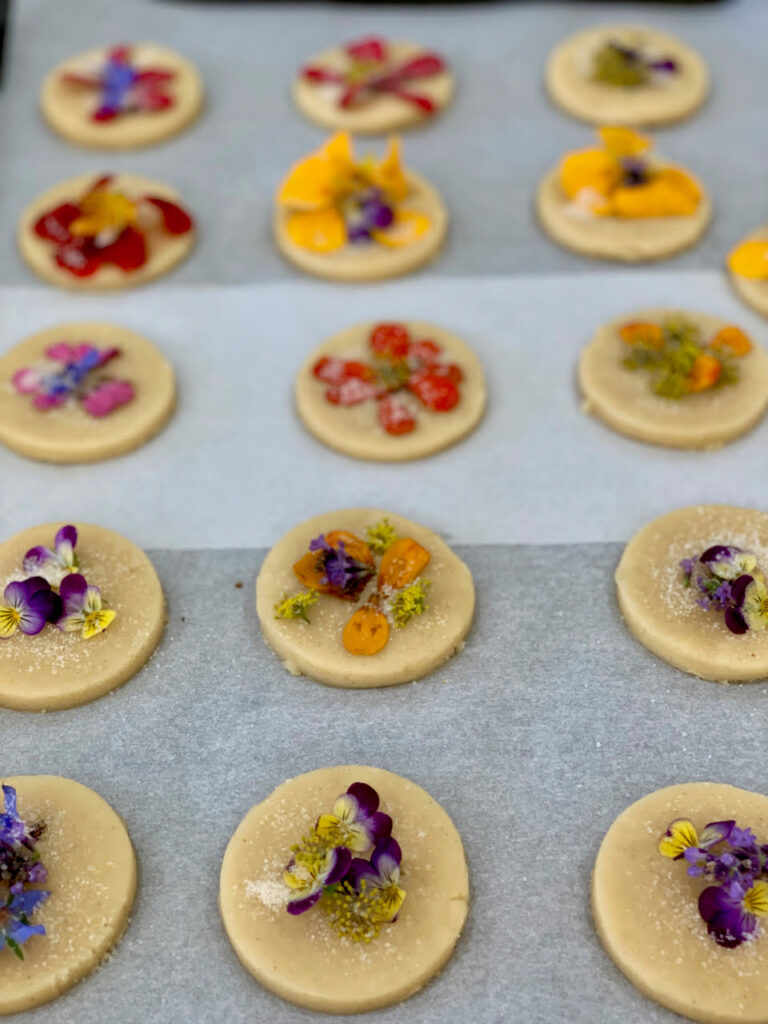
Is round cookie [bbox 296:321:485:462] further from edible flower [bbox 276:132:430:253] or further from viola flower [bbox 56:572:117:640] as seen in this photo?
viola flower [bbox 56:572:117:640]

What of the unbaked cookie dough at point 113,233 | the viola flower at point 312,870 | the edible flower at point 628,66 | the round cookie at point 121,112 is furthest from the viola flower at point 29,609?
the edible flower at point 628,66

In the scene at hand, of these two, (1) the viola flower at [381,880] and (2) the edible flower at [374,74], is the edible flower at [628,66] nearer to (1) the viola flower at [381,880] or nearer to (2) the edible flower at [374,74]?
(2) the edible flower at [374,74]

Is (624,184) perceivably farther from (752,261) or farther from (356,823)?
(356,823)

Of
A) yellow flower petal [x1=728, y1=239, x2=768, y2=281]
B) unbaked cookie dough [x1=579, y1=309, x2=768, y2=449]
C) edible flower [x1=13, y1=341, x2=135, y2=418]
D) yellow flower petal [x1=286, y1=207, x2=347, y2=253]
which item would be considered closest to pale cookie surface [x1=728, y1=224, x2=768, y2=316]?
yellow flower petal [x1=728, y1=239, x2=768, y2=281]

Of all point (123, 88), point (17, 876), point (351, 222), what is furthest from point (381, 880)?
point (123, 88)

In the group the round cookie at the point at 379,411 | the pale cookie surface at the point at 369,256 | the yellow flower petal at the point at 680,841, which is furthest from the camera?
the pale cookie surface at the point at 369,256

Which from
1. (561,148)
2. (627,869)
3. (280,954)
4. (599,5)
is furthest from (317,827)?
(599,5)
